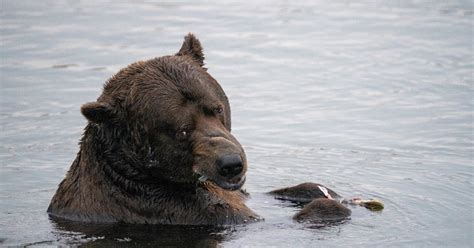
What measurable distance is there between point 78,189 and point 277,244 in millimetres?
1979

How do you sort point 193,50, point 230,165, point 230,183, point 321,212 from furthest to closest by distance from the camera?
1. point 193,50
2. point 321,212
3. point 230,183
4. point 230,165

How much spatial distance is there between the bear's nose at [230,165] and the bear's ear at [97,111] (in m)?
1.25

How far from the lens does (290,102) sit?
1739cm

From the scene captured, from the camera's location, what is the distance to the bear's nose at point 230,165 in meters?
10.4

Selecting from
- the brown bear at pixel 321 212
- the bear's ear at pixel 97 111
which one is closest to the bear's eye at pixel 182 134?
the bear's ear at pixel 97 111

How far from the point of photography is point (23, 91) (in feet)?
59.1

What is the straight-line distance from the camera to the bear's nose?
10.4 m

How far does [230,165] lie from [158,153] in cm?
93

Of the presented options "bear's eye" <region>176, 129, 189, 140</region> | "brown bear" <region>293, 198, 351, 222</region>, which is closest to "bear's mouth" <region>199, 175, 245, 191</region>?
"bear's eye" <region>176, 129, 189, 140</region>

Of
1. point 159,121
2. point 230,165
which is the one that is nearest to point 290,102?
point 159,121

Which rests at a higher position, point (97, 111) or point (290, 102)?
point (97, 111)

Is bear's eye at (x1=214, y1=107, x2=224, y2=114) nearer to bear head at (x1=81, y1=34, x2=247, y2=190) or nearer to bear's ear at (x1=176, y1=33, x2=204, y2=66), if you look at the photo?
bear head at (x1=81, y1=34, x2=247, y2=190)

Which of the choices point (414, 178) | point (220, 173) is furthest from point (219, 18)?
point (220, 173)

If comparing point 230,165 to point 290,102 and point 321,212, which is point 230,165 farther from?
point 290,102
